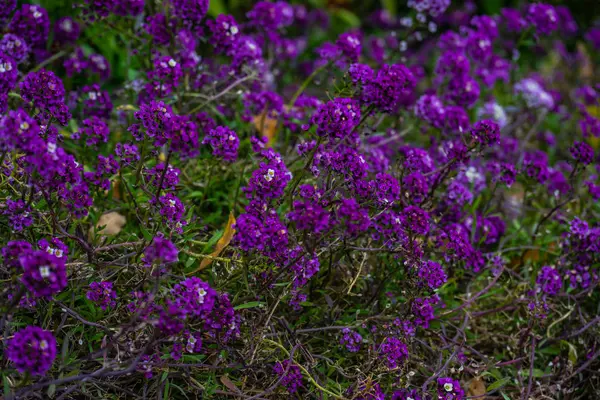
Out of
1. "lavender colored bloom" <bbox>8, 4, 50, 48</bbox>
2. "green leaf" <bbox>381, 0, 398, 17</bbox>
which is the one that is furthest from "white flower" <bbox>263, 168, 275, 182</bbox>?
"green leaf" <bbox>381, 0, 398, 17</bbox>

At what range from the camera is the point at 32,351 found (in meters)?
2.00

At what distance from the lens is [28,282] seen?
2016 mm

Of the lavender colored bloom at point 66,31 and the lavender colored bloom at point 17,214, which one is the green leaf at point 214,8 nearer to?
the lavender colored bloom at point 66,31

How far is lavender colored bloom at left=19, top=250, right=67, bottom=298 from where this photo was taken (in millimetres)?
1993

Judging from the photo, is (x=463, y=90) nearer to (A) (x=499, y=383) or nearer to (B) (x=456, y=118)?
(B) (x=456, y=118)

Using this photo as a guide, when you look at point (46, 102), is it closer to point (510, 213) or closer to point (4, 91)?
point (4, 91)

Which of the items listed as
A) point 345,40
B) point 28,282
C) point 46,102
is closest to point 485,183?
point 345,40

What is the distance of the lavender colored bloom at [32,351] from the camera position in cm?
200

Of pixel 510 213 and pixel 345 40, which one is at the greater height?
pixel 345 40

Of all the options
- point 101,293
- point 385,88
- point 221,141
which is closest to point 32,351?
point 101,293

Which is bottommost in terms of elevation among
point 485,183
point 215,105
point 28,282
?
point 485,183

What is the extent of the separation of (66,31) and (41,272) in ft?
7.70

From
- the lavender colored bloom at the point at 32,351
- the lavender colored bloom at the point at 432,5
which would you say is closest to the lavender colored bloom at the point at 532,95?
the lavender colored bloom at the point at 432,5

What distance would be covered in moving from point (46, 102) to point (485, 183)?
102 inches
